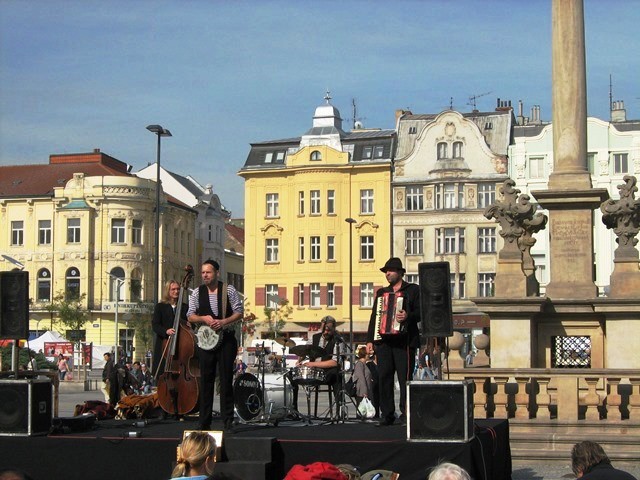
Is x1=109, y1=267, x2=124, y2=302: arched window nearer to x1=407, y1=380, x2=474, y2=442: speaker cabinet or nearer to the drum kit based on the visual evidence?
the drum kit

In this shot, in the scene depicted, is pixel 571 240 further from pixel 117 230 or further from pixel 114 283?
pixel 117 230

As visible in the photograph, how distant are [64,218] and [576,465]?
69.0m

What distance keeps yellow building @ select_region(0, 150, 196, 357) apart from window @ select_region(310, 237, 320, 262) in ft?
35.6

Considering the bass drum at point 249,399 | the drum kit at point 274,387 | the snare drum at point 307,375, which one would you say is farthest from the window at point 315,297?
the bass drum at point 249,399

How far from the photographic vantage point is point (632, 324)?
62.6ft

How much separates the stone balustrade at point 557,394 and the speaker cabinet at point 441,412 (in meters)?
4.75

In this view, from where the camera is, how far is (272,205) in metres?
71.4

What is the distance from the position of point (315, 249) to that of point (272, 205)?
3.88m

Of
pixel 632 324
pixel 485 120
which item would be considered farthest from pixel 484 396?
pixel 485 120

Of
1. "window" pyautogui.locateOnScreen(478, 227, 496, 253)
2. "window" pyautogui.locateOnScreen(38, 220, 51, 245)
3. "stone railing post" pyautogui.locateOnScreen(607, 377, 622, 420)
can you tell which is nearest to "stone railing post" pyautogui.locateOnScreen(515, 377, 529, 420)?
"stone railing post" pyautogui.locateOnScreen(607, 377, 622, 420)

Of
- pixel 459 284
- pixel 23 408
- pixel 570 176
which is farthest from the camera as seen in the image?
pixel 459 284

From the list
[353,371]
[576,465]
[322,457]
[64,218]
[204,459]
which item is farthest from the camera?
[64,218]

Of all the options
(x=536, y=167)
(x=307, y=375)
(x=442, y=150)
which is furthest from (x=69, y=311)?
(x=307, y=375)

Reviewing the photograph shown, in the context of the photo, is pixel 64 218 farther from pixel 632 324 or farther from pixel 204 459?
pixel 204 459
